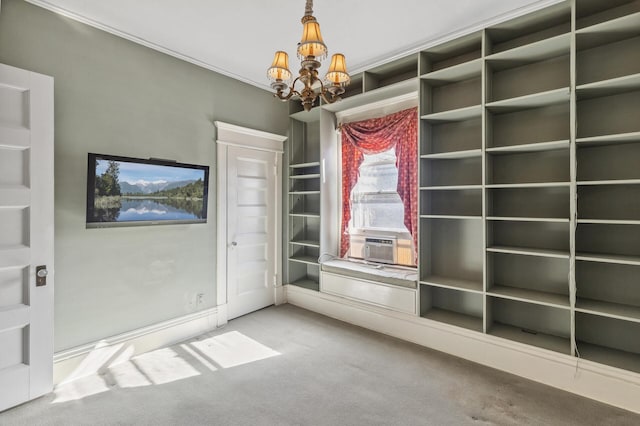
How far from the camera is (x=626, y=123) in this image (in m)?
2.32

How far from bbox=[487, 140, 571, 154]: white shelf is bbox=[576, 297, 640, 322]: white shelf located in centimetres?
126

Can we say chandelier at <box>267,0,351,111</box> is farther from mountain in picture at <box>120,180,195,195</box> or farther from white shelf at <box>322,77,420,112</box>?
mountain in picture at <box>120,180,195,195</box>

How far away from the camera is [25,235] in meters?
2.15

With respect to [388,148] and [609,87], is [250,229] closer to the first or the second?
[388,148]

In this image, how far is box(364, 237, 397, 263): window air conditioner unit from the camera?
352 cm

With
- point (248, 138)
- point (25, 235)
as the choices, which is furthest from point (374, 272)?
point (25, 235)

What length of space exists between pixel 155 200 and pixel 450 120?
307 centimetres

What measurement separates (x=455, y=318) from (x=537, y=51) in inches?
98.5

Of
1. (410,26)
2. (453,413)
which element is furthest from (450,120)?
(453,413)

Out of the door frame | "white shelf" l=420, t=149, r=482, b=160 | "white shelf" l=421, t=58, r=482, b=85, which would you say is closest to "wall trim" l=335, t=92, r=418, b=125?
"white shelf" l=421, t=58, r=482, b=85

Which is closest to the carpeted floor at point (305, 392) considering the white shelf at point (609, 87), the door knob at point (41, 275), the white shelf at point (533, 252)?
the door knob at point (41, 275)

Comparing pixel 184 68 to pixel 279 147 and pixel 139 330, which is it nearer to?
pixel 279 147

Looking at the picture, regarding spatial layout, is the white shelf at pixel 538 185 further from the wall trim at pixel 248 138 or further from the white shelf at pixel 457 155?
the wall trim at pixel 248 138

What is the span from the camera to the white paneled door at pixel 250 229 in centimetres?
370
